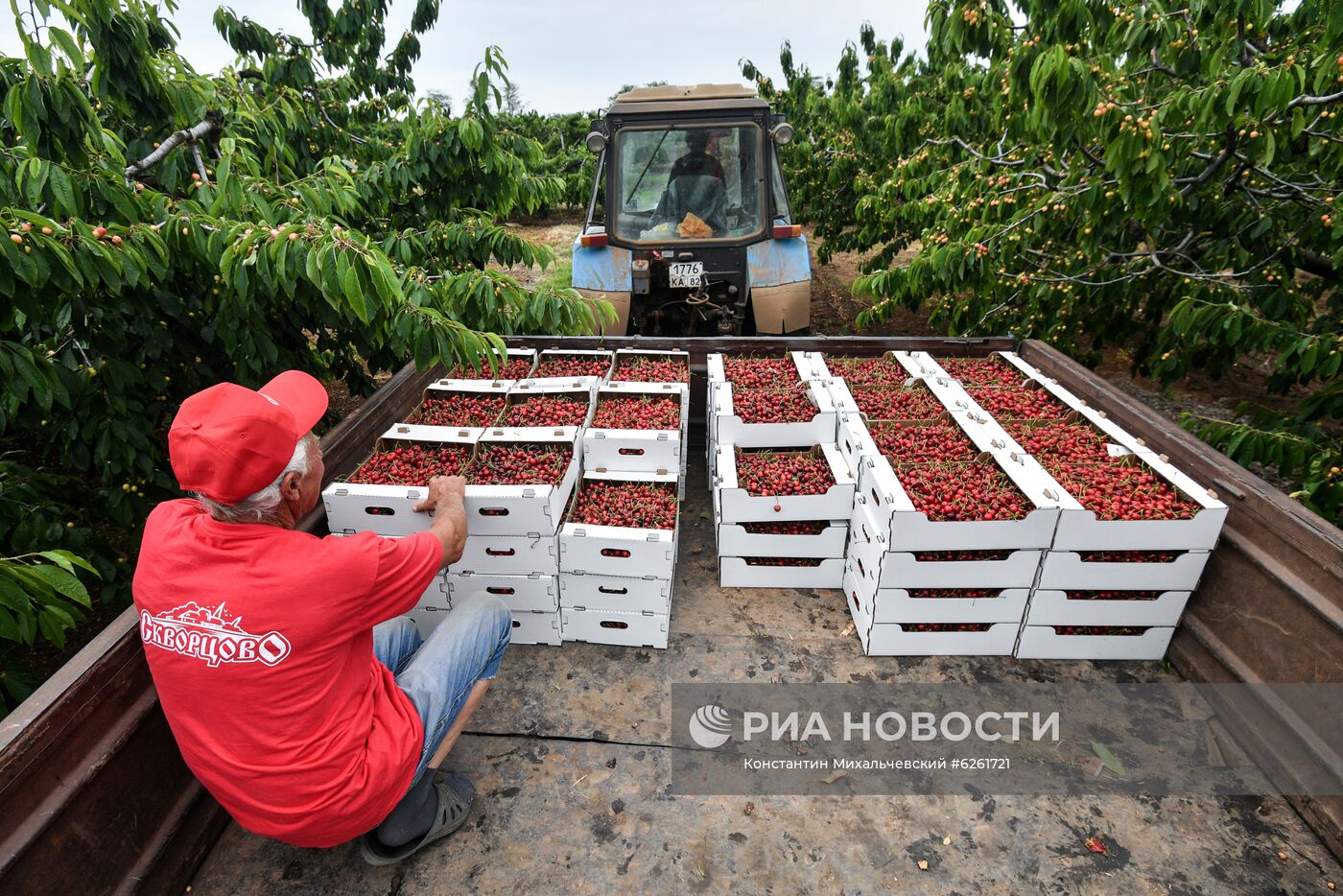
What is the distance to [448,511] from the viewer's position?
2545 mm

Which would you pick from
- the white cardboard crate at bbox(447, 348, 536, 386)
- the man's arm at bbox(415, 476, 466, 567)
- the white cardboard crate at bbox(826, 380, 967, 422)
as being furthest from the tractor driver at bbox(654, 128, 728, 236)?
the man's arm at bbox(415, 476, 466, 567)

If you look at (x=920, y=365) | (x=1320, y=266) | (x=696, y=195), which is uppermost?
(x=696, y=195)

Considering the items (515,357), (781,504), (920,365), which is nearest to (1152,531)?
(781,504)

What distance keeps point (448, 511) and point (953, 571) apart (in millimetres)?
2106

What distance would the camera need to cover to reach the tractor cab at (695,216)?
18.1 feet

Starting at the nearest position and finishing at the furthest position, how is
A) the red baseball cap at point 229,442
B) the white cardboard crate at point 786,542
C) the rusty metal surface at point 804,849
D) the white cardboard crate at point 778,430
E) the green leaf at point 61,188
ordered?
the red baseball cap at point 229,442, the rusty metal surface at point 804,849, the green leaf at point 61,188, the white cardboard crate at point 786,542, the white cardboard crate at point 778,430

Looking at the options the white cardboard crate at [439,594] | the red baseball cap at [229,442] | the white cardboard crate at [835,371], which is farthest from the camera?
the white cardboard crate at [835,371]

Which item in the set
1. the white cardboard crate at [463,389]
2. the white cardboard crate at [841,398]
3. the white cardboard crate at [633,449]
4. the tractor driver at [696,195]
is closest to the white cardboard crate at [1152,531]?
the white cardboard crate at [841,398]

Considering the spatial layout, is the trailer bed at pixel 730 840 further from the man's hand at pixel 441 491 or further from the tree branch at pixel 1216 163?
the tree branch at pixel 1216 163

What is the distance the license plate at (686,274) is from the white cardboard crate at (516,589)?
335 centimetres

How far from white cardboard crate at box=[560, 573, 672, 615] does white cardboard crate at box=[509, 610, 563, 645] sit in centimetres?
9

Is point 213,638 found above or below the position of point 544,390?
above

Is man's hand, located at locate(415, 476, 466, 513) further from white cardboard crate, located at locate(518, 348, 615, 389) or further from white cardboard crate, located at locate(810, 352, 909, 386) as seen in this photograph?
white cardboard crate, located at locate(810, 352, 909, 386)

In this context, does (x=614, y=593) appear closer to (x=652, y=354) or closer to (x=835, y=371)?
(x=652, y=354)
